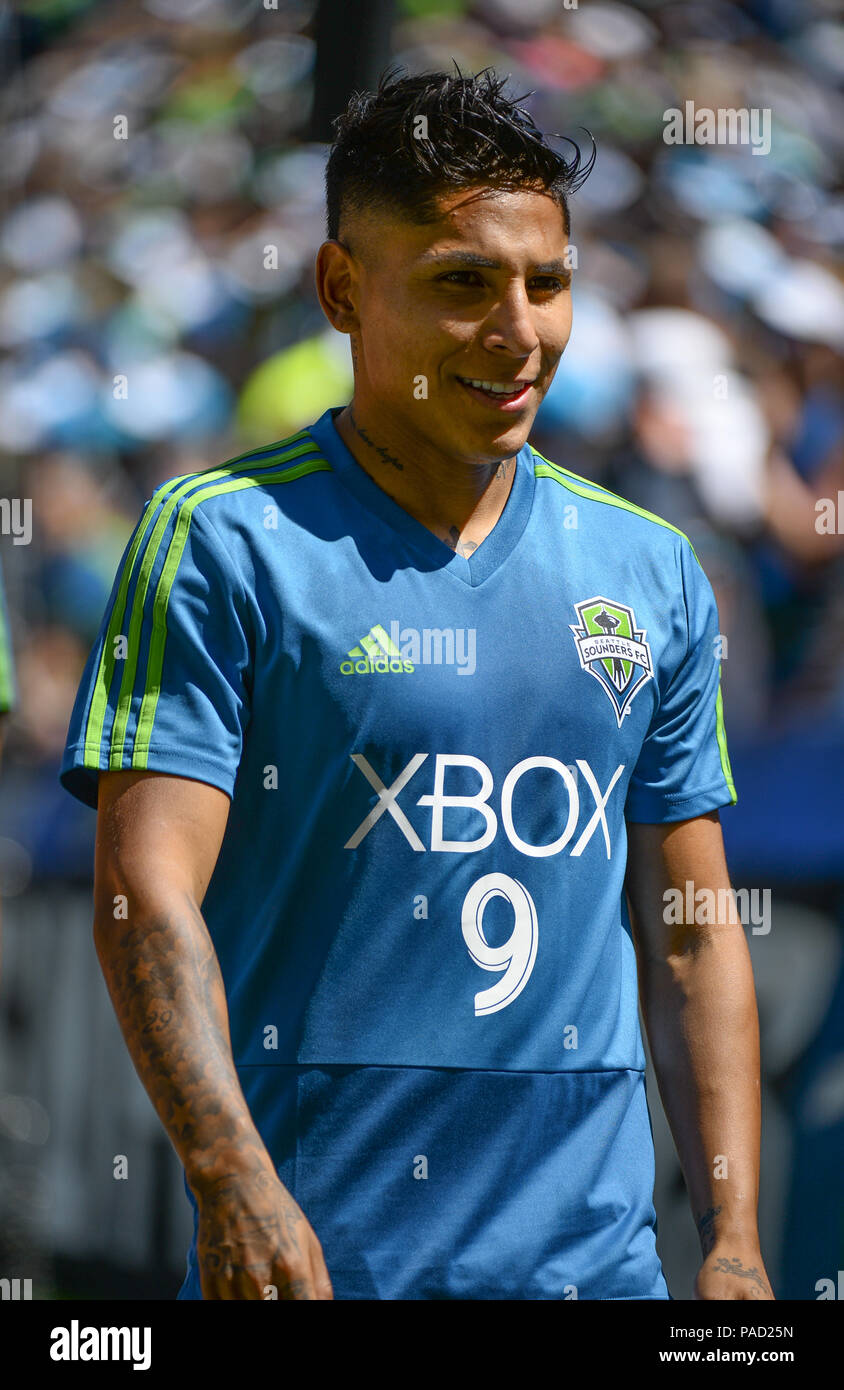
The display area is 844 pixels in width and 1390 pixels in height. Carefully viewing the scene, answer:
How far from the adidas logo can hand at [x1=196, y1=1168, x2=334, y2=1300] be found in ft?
1.89

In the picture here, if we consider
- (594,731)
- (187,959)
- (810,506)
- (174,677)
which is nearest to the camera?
(187,959)

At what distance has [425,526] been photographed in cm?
209

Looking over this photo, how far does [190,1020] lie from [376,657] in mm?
476

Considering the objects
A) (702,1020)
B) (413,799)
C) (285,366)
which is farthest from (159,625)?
(285,366)

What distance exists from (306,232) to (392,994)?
8.36 ft

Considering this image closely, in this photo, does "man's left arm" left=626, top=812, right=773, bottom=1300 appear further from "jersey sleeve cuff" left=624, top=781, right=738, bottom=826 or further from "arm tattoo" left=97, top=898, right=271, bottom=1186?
"arm tattoo" left=97, top=898, right=271, bottom=1186

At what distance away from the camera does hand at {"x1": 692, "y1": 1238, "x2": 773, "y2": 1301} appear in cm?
205

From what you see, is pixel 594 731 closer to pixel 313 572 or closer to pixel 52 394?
pixel 313 572

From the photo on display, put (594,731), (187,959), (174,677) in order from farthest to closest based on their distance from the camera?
(594,731), (174,677), (187,959)

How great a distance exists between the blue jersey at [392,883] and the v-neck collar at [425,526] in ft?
0.14

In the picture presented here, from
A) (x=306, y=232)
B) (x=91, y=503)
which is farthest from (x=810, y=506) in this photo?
(x=91, y=503)

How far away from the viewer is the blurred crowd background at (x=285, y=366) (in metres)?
3.74

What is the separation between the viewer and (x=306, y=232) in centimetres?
Result: 398

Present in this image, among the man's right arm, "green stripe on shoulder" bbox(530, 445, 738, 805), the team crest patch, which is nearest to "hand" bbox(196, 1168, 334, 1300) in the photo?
the man's right arm
